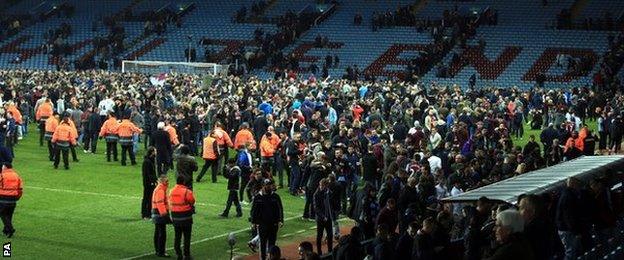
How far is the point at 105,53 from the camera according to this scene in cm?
6091

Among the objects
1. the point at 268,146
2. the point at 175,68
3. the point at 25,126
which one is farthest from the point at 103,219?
the point at 175,68

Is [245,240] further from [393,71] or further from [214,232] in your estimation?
[393,71]

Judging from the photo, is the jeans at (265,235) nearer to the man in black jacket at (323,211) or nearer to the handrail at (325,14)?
the man in black jacket at (323,211)

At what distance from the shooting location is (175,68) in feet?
172

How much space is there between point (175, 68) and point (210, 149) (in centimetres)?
2789

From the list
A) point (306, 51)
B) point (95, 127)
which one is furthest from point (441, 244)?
point (306, 51)

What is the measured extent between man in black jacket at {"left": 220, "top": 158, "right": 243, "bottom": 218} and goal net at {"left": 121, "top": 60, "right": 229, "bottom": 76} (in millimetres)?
30239

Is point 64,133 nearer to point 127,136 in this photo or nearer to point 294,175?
point 127,136

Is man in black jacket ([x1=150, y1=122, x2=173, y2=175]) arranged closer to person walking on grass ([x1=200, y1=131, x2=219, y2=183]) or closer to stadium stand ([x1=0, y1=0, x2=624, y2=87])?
person walking on grass ([x1=200, y1=131, x2=219, y2=183])

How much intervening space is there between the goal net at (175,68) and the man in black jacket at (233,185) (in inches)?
1190

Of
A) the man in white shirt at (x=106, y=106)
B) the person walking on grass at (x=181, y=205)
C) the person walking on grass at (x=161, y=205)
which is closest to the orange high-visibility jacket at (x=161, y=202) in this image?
the person walking on grass at (x=161, y=205)

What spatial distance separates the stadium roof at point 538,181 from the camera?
13.5m

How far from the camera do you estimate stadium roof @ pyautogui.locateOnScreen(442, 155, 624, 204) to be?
13.5 meters

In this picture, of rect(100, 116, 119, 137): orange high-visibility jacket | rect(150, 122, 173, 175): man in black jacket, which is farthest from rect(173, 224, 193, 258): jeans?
rect(100, 116, 119, 137): orange high-visibility jacket
